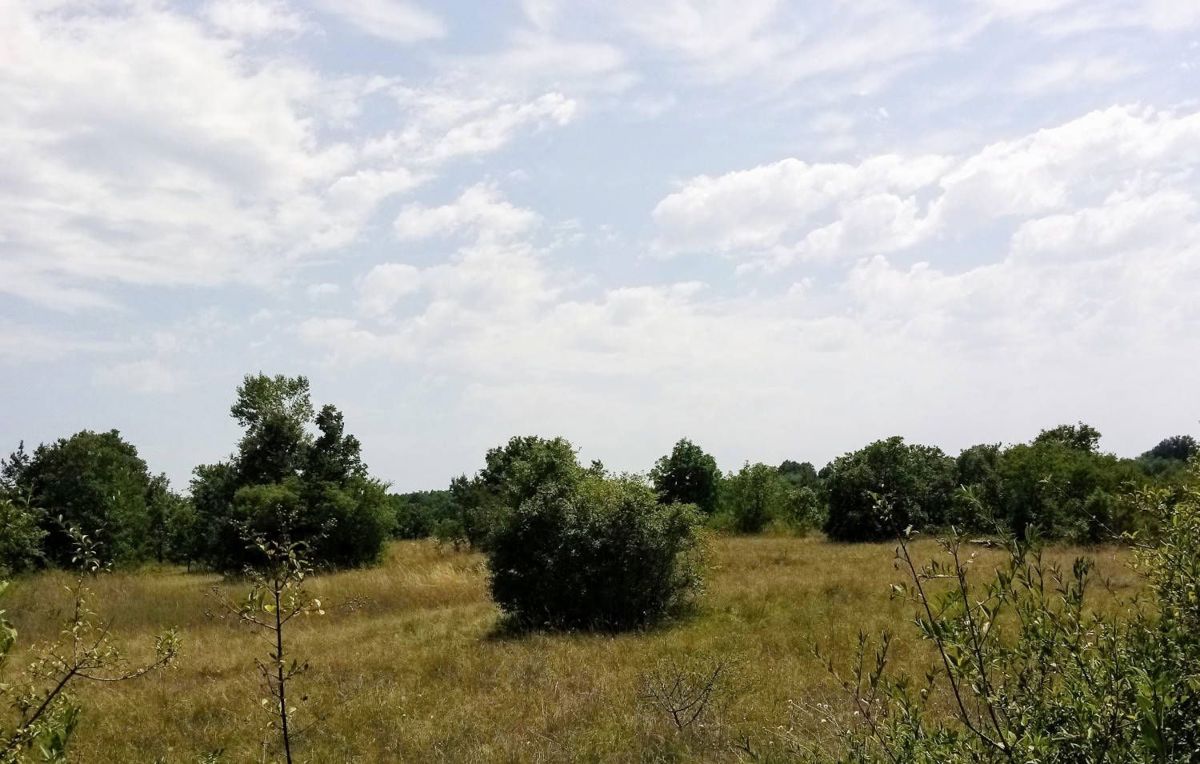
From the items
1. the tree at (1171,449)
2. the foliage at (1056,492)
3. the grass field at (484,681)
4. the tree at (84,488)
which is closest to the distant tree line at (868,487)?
the foliage at (1056,492)

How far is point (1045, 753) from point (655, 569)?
42.4ft

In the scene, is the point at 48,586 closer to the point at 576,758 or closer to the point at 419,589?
the point at 419,589

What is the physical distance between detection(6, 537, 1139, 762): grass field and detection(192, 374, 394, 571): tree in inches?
406

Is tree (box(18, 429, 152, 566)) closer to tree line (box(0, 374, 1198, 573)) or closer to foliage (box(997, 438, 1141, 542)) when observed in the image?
tree line (box(0, 374, 1198, 573))

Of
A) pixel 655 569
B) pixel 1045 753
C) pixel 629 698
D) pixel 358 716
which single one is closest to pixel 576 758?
pixel 629 698

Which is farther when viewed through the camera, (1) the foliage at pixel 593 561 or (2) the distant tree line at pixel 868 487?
(2) the distant tree line at pixel 868 487

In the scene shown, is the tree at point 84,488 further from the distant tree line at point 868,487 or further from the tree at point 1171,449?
the tree at point 1171,449

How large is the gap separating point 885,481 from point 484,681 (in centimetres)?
2781

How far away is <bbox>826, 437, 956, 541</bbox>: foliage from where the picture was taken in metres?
34.5

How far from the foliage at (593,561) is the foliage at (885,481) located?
66.9ft

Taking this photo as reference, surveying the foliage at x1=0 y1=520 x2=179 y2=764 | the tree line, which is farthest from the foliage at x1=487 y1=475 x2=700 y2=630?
the foliage at x1=0 y1=520 x2=179 y2=764

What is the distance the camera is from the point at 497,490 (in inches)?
1158

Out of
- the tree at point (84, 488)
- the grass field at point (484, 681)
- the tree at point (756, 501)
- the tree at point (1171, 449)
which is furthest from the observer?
the tree at point (1171, 449)

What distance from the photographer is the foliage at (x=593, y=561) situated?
48.7ft
